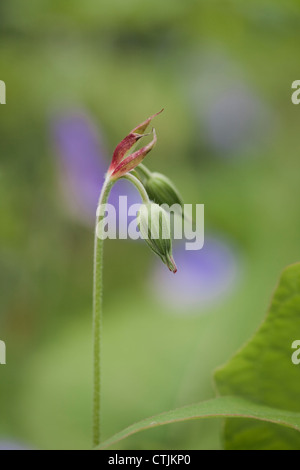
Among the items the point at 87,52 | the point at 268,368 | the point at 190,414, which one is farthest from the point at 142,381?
the point at 87,52

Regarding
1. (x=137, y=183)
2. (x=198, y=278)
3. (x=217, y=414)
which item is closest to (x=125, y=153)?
(x=137, y=183)

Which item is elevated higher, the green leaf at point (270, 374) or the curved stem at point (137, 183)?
the curved stem at point (137, 183)

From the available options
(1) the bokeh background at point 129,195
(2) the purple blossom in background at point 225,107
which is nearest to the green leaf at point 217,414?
(1) the bokeh background at point 129,195

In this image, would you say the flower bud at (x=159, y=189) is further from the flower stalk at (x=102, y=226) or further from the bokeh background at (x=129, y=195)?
the bokeh background at (x=129, y=195)

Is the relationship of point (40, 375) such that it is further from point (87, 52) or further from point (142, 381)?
point (87, 52)

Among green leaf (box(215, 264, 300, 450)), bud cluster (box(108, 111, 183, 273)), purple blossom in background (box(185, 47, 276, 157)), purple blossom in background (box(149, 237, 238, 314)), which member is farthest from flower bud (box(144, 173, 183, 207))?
purple blossom in background (box(185, 47, 276, 157))

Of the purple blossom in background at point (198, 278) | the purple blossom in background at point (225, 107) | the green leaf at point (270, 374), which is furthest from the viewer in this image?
the purple blossom in background at point (225, 107)

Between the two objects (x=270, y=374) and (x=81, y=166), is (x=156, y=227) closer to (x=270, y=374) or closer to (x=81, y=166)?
(x=270, y=374)
